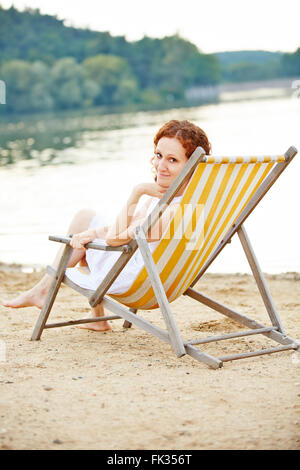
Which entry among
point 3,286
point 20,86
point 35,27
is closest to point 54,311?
point 3,286

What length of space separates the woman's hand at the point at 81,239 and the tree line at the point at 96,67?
61.7 metres

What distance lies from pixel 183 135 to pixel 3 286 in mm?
3110

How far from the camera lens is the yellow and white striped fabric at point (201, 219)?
338 centimetres

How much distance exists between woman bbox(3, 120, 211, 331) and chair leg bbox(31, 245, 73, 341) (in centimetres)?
7

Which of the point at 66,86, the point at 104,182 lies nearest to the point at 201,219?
the point at 104,182

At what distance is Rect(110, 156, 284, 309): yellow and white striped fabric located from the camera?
338 cm

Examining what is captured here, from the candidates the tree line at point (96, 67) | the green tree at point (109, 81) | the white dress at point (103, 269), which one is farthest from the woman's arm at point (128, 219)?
the green tree at point (109, 81)

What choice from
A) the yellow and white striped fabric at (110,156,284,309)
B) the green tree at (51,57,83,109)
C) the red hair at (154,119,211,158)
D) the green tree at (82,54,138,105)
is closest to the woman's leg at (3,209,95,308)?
the yellow and white striped fabric at (110,156,284,309)

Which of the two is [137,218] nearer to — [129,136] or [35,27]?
[129,136]

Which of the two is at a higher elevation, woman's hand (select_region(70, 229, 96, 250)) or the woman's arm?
the woman's arm

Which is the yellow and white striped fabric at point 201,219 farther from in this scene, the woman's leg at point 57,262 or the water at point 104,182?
the water at point 104,182

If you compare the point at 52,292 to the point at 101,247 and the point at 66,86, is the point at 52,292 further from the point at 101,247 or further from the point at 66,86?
the point at 66,86

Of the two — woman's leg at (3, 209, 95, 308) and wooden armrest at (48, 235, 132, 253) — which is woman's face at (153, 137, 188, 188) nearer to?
wooden armrest at (48, 235, 132, 253)

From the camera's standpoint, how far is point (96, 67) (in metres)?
73.8
